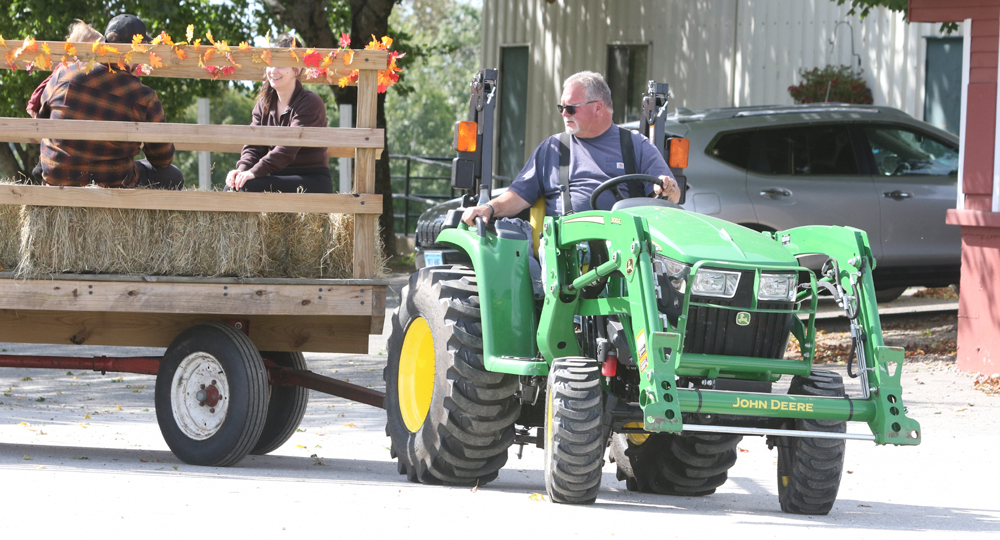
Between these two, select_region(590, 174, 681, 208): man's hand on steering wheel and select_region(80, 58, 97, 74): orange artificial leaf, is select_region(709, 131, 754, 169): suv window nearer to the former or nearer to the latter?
select_region(590, 174, 681, 208): man's hand on steering wheel

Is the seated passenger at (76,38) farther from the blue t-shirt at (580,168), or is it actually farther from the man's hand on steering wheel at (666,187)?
the man's hand on steering wheel at (666,187)

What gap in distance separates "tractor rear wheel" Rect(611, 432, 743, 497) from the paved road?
112 mm

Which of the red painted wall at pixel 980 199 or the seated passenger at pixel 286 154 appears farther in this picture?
the red painted wall at pixel 980 199

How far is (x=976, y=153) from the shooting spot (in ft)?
32.0

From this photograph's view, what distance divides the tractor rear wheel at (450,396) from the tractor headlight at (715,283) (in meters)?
1.12

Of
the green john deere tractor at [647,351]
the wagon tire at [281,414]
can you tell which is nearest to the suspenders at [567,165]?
the green john deere tractor at [647,351]

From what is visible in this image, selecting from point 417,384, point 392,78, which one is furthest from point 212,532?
point 392,78

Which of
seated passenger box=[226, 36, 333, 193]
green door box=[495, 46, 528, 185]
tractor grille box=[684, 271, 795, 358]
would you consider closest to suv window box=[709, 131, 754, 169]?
seated passenger box=[226, 36, 333, 193]

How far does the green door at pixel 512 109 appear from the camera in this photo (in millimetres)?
19141

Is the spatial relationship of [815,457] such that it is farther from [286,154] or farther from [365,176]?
[286,154]

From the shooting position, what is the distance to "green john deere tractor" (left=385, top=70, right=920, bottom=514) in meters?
4.61

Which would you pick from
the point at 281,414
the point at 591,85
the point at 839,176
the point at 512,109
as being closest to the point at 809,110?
the point at 839,176

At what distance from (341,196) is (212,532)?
6.97 feet

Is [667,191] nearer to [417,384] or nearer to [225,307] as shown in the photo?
[417,384]
